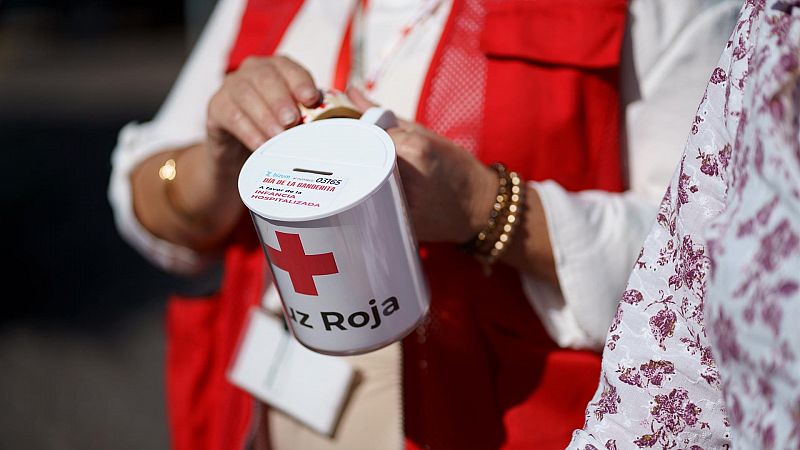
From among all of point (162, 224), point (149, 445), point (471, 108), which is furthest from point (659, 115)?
point (149, 445)

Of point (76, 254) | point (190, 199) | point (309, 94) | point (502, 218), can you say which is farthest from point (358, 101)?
Answer: point (76, 254)

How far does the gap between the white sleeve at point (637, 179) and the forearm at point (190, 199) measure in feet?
1.23

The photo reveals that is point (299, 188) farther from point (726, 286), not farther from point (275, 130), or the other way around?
point (726, 286)

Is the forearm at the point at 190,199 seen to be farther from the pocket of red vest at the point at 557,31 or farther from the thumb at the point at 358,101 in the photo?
the pocket of red vest at the point at 557,31

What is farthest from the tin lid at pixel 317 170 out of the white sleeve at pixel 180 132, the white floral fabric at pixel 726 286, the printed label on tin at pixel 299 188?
the white sleeve at pixel 180 132

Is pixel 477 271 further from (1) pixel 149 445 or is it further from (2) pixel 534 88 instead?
(1) pixel 149 445

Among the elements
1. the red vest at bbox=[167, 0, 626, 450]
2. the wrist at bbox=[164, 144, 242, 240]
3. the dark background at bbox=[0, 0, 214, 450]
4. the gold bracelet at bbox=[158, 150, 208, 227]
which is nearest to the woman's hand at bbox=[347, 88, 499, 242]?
the red vest at bbox=[167, 0, 626, 450]

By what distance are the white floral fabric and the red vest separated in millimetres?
319

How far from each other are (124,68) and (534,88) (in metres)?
3.24

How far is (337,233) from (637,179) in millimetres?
518

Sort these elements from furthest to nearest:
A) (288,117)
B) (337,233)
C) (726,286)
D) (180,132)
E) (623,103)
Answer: (180,132) < (623,103) < (288,117) < (337,233) < (726,286)

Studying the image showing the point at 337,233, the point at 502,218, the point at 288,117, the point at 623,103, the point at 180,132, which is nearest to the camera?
the point at 337,233

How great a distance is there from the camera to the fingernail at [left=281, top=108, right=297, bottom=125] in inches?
32.6

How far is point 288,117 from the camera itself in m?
0.83
